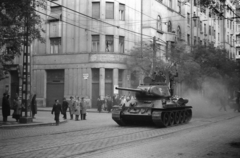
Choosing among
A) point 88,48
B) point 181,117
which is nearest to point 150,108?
point 181,117

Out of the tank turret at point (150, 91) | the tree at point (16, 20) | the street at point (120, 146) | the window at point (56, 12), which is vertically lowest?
the street at point (120, 146)

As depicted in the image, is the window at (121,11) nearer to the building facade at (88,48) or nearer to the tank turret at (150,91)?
the building facade at (88,48)

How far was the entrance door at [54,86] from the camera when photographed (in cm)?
3603

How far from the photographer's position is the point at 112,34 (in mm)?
34531

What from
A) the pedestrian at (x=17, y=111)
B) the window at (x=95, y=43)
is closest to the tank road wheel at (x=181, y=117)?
the pedestrian at (x=17, y=111)

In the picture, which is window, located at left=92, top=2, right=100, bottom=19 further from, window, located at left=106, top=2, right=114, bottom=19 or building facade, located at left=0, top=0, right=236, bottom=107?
window, located at left=106, top=2, right=114, bottom=19

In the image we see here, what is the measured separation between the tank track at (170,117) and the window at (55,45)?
20.5 m

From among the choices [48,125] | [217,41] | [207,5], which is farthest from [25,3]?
[217,41]

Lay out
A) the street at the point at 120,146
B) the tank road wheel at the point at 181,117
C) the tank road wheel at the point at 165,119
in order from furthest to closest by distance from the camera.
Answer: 1. the tank road wheel at the point at 181,117
2. the tank road wheel at the point at 165,119
3. the street at the point at 120,146

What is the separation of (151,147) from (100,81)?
78.9 feet

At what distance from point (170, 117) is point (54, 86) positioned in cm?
2155

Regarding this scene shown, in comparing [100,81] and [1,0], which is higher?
[1,0]

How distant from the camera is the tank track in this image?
15.9m

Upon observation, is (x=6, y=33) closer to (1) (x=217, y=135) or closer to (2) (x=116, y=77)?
(1) (x=217, y=135)
